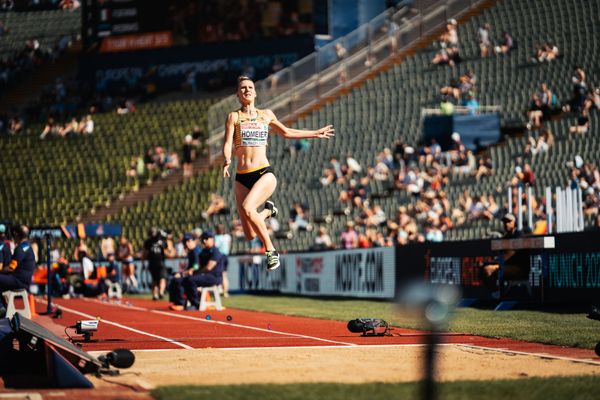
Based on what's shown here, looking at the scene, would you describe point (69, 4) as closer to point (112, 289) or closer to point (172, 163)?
point (172, 163)

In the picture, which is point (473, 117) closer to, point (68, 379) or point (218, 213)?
point (218, 213)

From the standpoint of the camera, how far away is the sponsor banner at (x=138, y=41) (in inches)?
2135

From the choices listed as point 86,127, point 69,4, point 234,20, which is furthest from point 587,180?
point 69,4

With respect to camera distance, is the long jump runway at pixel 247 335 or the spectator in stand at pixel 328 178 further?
the spectator in stand at pixel 328 178

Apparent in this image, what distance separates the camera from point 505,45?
4459cm

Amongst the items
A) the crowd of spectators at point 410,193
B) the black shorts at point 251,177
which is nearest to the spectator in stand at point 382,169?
the crowd of spectators at point 410,193

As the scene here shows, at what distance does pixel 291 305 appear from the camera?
26984mm

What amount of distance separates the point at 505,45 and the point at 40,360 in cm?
3650

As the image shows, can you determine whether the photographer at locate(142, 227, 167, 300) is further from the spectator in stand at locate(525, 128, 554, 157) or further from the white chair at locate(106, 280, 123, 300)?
the spectator in stand at locate(525, 128, 554, 157)

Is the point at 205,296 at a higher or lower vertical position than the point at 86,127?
lower

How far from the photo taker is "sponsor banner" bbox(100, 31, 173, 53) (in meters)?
54.2

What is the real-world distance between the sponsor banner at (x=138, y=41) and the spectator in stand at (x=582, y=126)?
23400 mm

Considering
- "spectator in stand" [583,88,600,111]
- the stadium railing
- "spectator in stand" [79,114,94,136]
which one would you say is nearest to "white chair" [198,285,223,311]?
"spectator in stand" [583,88,600,111]

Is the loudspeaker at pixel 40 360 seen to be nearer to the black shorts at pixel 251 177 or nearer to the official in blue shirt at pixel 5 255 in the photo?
the black shorts at pixel 251 177
